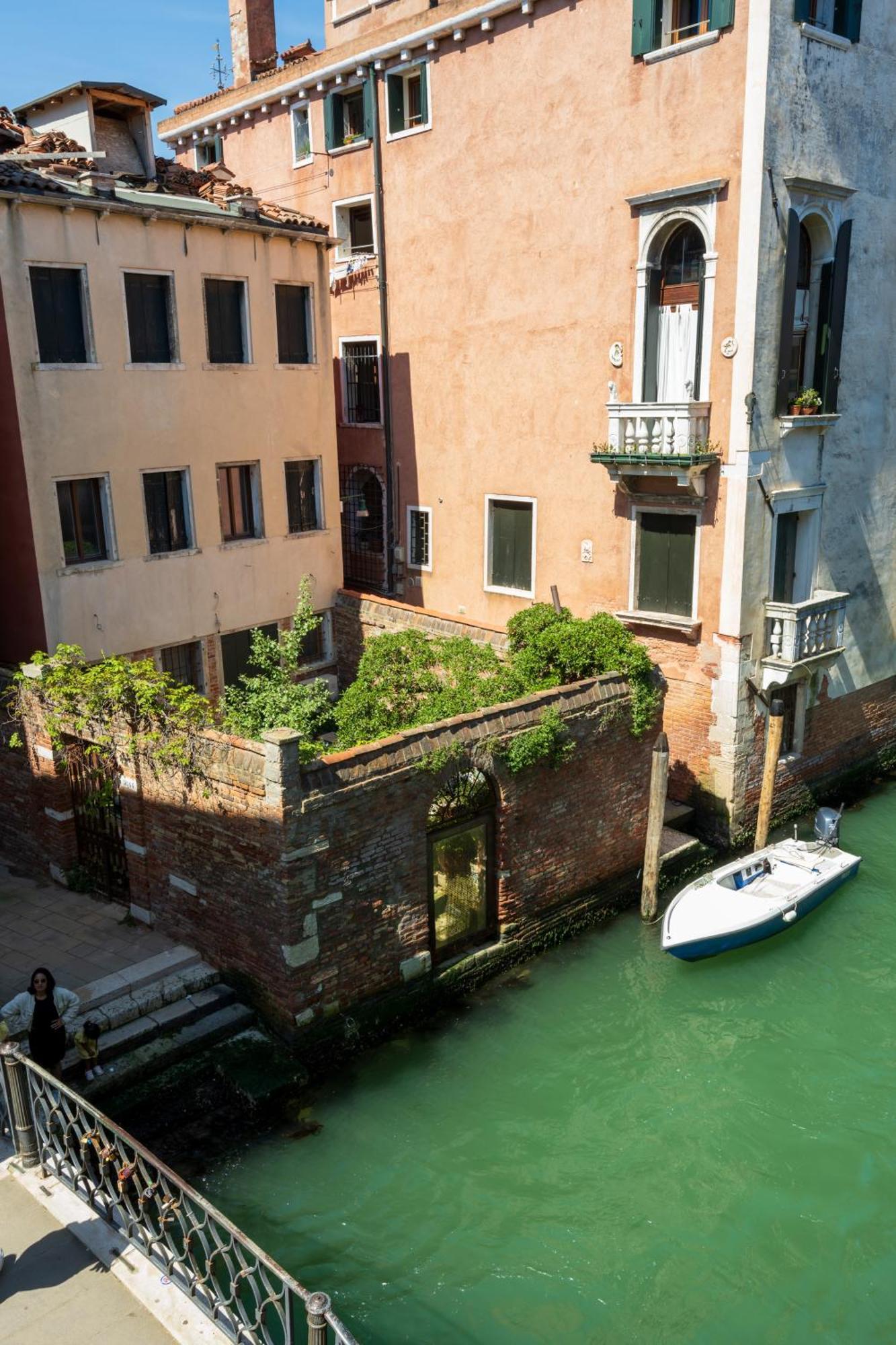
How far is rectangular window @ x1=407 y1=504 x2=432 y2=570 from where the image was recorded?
17516 millimetres

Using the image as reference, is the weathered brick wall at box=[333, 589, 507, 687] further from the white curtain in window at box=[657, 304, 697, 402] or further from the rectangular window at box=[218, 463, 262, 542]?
the white curtain in window at box=[657, 304, 697, 402]

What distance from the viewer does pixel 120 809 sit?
1037 cm

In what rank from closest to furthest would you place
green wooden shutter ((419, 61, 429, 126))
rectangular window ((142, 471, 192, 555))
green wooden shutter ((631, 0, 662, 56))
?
green wooden shutter ((631, 0, 662, 56)), rectangular window ((142, 471, 192, 555)), green wooden shutter ((419, 61, 429, 126))

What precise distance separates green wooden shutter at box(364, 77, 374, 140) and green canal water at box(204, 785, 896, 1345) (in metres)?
13.3

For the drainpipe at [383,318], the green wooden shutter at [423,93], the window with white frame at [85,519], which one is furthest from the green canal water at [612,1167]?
the green wooden shutter at [423,93]

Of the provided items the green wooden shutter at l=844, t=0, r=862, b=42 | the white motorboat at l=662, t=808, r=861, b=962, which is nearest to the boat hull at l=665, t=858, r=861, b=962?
the white motorboat at l=662, t=808, r=861, b=962

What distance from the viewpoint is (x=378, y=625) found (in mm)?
15445

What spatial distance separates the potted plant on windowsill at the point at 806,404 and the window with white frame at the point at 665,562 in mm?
1858

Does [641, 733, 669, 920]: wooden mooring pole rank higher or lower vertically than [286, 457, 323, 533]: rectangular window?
lower

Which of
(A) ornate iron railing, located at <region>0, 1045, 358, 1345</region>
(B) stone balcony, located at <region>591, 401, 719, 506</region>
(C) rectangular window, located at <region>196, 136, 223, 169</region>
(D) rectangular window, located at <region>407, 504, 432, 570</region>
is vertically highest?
(C) rectangular window, located at <region>196, 136, 223, 169</region>

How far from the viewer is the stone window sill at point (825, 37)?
1203 cm

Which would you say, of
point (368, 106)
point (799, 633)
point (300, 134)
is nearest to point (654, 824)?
point (799, 633)

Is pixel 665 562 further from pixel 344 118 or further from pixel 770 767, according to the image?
pixel 344 118

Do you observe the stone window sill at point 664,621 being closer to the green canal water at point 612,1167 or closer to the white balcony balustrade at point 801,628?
the white balcony balustrade at point 801,628
